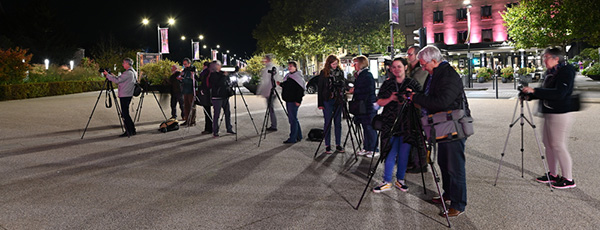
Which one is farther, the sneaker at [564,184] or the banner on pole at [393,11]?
the banner on pole at [393,11]

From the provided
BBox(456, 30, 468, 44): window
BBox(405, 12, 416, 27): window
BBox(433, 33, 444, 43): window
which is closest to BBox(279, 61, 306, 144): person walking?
BBox(456, 30, 468, 44): window

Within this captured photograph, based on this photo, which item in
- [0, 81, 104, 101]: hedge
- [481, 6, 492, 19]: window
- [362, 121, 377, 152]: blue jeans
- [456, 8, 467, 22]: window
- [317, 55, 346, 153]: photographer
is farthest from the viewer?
[456, 8, 467, 22]: window

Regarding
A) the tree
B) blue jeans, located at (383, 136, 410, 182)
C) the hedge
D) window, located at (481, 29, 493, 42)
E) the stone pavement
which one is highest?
window, located at (481, 29, 493, 42)

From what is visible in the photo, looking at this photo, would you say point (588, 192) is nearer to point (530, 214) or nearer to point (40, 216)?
point (530, 214)

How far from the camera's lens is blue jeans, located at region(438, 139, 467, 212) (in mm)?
4762

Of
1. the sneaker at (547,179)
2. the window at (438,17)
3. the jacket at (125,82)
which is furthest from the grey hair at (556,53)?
the window at (438,17)

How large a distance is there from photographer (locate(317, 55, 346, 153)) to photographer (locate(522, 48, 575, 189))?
10.7 ft

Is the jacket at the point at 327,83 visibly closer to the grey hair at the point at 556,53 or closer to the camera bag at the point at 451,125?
the grey hair at the point at 556,53

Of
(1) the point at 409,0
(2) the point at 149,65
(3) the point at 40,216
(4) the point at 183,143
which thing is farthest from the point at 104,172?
(1) the point at 409,0

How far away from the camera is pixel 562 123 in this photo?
5.73 m

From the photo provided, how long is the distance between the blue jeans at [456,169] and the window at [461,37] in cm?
5894

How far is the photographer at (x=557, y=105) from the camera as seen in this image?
218 inches

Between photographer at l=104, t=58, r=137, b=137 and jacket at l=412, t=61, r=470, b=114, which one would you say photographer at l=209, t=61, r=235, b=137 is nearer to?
photographer at l=104, t=58, r=137, b=137

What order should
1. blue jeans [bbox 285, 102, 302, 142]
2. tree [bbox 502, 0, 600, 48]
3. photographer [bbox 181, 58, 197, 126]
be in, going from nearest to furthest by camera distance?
blue jeans [bbox 285, 102, 302, 142] < photographer [bbox 181, 58, 197, 126] < tree [bbox 502, 0, 600, 48]
